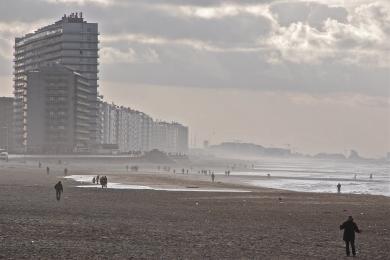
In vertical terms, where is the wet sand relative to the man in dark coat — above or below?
below

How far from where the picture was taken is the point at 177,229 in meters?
34.3

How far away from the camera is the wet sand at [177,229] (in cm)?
2620

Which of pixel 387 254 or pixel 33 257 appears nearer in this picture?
pixel 33 257

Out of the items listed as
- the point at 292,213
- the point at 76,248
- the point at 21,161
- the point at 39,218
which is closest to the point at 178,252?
the point at 76,248

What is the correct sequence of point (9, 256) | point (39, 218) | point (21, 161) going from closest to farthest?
point (9, 256) → point (39, 218) → point (21, 161)

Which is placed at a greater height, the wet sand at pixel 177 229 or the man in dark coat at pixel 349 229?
the man in dark coat at pixel 349 229

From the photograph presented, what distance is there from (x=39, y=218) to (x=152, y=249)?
12111 mm

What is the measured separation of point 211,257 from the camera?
2531 centimetres

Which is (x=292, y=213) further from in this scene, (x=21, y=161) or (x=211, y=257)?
(x=21, y=161)

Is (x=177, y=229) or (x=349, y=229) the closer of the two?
(x=349, y=229)

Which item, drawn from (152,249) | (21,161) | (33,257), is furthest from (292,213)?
(21,161)

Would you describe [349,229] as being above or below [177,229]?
above

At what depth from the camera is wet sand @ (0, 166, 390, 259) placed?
86.0 feet

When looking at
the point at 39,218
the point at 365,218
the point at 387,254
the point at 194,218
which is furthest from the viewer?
the point at 365,218
